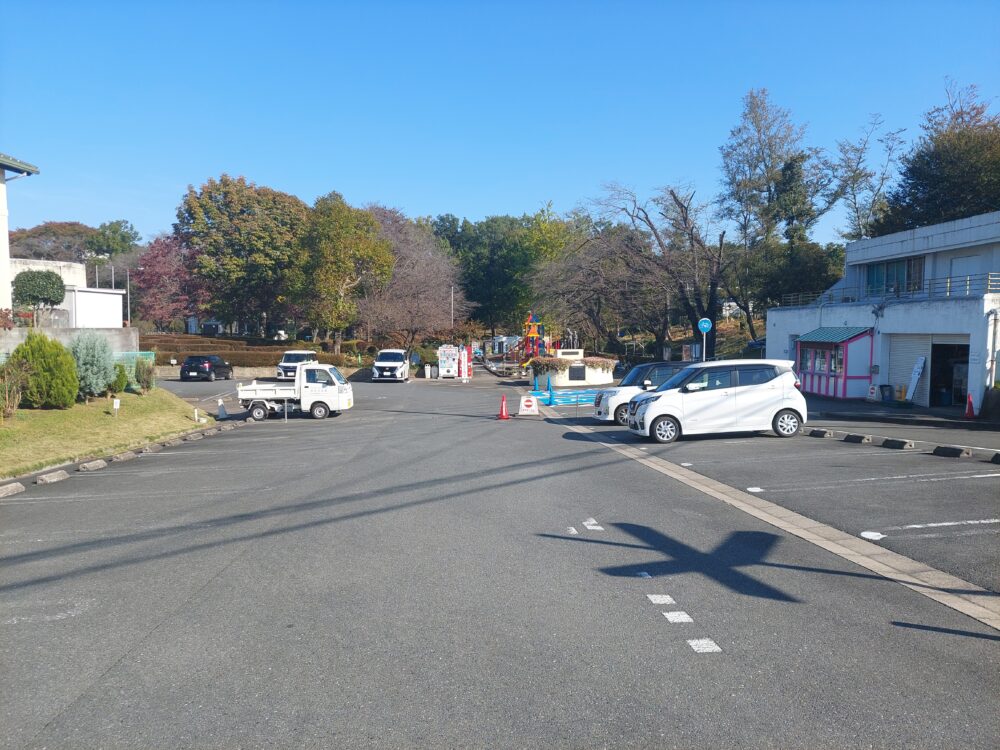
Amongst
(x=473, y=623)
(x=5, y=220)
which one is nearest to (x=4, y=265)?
(x=5, y=220)

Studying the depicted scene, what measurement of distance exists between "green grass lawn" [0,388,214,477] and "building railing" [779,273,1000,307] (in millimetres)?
23949

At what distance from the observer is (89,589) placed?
692cm

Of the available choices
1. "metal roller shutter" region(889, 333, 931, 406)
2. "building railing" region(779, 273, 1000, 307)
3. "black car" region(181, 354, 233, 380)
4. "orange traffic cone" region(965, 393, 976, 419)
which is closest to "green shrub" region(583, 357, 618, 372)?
"building railing" region(779, 273, 1000, 307)

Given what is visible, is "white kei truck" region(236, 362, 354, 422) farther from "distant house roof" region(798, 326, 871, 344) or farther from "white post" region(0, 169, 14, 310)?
"distant house roof" region(798, 326, 871, 344)

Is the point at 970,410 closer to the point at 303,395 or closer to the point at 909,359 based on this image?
the point at 909,359

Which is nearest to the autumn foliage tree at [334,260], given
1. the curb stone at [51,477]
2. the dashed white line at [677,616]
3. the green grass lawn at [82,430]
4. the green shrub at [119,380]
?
the green grass lawn at [82,430]

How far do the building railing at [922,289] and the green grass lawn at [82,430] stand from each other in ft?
78.6

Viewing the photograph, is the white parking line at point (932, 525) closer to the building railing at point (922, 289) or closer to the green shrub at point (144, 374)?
the building railing at point (922, 289)

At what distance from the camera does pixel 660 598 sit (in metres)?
6.57

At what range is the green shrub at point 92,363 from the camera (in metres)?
20.4

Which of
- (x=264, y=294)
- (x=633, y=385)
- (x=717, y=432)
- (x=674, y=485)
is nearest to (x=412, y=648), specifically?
(x=674, y=485)

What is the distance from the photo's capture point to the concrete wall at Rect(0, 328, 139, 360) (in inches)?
808

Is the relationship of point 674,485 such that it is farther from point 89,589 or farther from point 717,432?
point 89,589

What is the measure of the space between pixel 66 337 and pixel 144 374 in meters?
2.43
